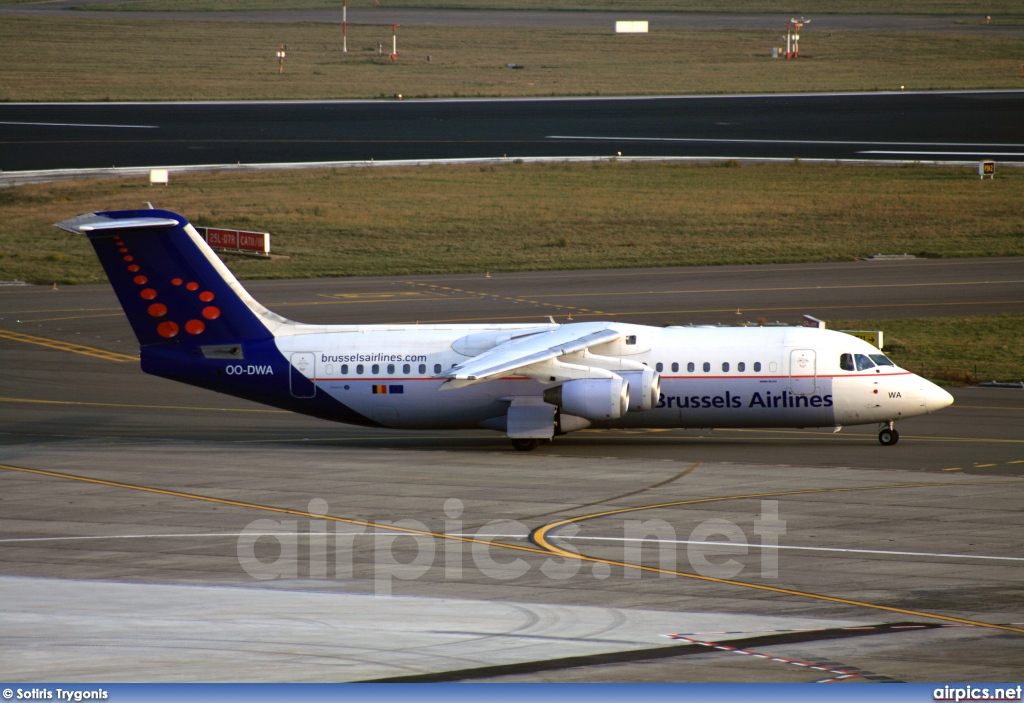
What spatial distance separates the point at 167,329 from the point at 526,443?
399 inches

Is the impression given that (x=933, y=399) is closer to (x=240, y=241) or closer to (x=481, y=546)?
(x=481, y=546)

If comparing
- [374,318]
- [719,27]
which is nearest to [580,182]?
[374,318]

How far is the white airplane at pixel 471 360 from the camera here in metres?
34.1

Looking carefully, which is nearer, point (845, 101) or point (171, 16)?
point (845, 101)

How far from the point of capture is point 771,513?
85.8ft

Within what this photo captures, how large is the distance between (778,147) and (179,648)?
77869 mm

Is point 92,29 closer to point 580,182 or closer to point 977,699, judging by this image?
point 580,182

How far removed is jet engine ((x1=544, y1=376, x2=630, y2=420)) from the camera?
109 feet

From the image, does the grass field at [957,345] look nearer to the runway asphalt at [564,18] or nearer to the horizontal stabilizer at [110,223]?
the horizontal stabilizer at [110,223]

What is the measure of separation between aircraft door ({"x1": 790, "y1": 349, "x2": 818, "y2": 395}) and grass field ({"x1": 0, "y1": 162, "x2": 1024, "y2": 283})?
1098 inches

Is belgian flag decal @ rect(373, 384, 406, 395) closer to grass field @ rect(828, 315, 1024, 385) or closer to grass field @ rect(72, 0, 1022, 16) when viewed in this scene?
grass field @ rect(828, 315, 1024, 385)

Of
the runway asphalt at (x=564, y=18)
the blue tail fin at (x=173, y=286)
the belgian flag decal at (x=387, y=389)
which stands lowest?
the belgian flag decal at (x=387, y=389)

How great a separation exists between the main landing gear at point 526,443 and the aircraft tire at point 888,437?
907 cm

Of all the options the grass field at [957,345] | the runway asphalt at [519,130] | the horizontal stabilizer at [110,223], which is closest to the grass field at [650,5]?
the runway asphalt at [519,130]
